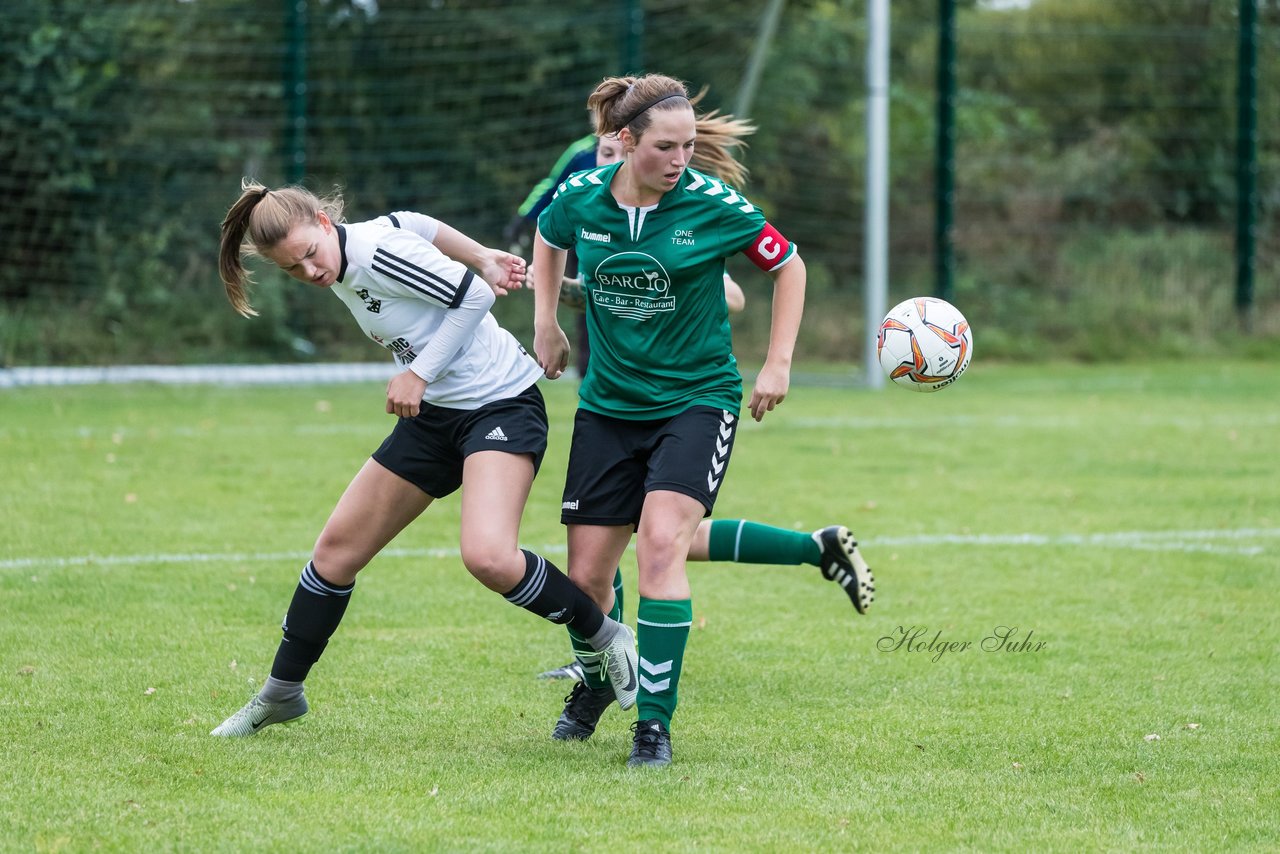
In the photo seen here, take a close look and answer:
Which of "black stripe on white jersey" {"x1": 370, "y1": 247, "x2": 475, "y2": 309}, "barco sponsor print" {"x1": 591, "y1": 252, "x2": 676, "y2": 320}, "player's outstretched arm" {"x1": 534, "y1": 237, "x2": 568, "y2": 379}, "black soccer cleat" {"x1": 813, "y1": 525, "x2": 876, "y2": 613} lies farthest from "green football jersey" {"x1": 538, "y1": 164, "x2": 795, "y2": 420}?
"black soccer cleat" {"x1": 813, "y1": 525, "x2": 876, "y2": 613}

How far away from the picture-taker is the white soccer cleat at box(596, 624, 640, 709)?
457 cm

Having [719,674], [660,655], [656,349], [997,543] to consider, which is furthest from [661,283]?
[997,543]

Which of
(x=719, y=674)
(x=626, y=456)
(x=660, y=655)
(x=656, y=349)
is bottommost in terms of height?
(x=719, y=674)

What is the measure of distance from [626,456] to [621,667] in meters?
0.61

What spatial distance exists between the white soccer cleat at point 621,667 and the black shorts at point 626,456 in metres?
0.35

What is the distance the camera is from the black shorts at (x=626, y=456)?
4.46 m

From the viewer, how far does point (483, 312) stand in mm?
4477

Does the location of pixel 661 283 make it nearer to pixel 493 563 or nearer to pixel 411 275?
pixel 411 275

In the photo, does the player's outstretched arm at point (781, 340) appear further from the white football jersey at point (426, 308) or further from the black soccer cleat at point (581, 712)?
the black soccer cleat at point (581, 712)

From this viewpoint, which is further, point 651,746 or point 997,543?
point 997,543

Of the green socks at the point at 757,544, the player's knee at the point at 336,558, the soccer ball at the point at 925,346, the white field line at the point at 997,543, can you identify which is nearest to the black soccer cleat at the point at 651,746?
the player's knee at the point at 336,558

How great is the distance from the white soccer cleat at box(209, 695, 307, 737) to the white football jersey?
96 centimetres

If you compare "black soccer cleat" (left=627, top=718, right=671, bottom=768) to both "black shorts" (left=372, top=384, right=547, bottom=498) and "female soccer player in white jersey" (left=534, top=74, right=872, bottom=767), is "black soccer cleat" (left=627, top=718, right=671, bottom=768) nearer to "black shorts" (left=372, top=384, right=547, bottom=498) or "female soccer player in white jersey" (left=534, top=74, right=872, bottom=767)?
"female soccer player in white jersey" (left=534, top=74, right=872, bottom=767)

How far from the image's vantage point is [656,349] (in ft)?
14.9
